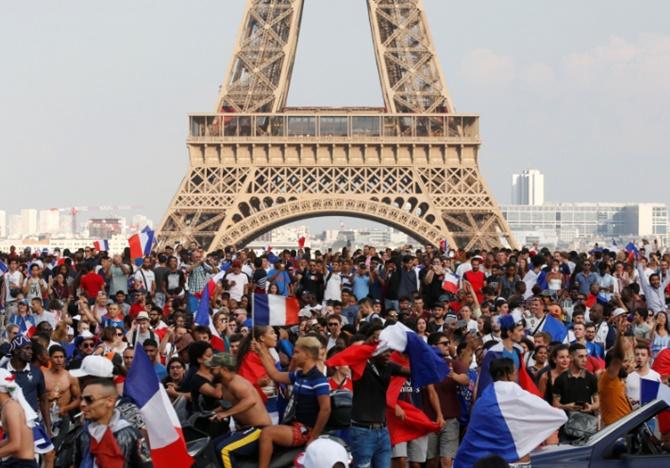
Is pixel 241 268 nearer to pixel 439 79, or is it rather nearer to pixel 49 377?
pixel 49 377

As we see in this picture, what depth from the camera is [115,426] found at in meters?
9.58

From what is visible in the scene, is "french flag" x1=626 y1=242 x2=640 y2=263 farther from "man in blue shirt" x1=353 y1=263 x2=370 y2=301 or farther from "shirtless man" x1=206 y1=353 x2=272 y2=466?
"shirtless man" x1=206 y1=353 x2=272 y2=466

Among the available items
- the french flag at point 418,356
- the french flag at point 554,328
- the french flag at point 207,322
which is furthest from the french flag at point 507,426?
the french flag at point 207,322

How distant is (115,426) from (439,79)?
42.5 metres

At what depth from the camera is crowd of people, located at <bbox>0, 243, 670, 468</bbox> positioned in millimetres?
10312

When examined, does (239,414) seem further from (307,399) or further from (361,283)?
(361,283)

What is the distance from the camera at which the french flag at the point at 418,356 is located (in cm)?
1182

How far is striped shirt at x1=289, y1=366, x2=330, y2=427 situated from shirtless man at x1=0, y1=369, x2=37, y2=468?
1838mm

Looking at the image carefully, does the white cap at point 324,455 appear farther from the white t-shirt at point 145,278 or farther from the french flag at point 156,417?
the white t-shirt at point 145,278

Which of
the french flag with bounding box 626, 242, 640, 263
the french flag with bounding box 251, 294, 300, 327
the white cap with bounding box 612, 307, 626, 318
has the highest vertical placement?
the french flag with bounding box 626, 242, 640, 263

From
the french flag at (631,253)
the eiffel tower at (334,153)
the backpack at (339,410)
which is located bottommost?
the backpack at (339,410)

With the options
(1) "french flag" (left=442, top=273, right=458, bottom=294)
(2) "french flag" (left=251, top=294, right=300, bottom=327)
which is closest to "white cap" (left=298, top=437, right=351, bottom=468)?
(2) "french flag" (left=251, top=294, right=300, bottom=327)

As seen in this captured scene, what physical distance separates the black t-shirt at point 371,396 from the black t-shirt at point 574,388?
162cm

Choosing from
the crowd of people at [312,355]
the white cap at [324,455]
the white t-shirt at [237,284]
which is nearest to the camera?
the white cap at [324,455]
